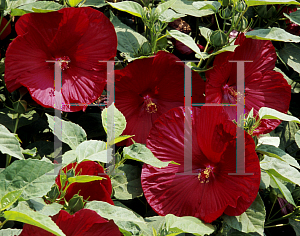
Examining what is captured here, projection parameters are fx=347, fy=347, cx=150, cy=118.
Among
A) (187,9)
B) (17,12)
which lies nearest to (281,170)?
(187,9)

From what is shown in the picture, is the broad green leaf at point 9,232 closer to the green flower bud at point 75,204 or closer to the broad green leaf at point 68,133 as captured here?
the green flower bud at point 75,204

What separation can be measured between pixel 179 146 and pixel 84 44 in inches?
14.2

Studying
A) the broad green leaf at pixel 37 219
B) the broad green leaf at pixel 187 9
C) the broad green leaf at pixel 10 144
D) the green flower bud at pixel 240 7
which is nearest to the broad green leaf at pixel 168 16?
the broad green leaf at pixel 187 9

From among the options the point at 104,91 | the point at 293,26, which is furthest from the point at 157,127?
the point at 293,26

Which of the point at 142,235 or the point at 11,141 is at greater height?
the point at 11,141

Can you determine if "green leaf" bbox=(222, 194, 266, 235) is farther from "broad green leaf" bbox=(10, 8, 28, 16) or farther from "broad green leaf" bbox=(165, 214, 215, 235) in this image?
"broad green leaf" bbox=(10, 8, 28, 16)

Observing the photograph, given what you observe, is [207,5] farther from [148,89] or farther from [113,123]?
[113,123]

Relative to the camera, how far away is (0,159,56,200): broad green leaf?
623mm

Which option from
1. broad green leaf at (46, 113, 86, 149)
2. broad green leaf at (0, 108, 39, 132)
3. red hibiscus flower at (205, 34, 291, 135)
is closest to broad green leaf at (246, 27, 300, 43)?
red hibiscus flower at (205, 34, 291, 135)

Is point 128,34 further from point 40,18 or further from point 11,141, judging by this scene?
point 11,141

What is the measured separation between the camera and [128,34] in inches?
39.1

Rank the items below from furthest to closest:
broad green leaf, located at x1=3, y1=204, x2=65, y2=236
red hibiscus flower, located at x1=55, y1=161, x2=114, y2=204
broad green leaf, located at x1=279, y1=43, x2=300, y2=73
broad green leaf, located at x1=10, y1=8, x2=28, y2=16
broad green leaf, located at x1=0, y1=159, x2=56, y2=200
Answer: broad green leaf, located at x1=279, y1=43, x2=300, y2=73, broad green leaf, located at x1=10, y1=8, x2=28, y2=16, red hibiscus flower, located at x1=55, y1=161, x2=114, y2=204, broad green leaf, located at x1=0, y1=159, x2=56, y2=200, broad green leaf, located at x1=3, y1=204, x2=65, y2=236

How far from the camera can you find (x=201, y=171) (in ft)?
2.97

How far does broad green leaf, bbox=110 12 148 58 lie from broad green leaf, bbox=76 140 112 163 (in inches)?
12.6
